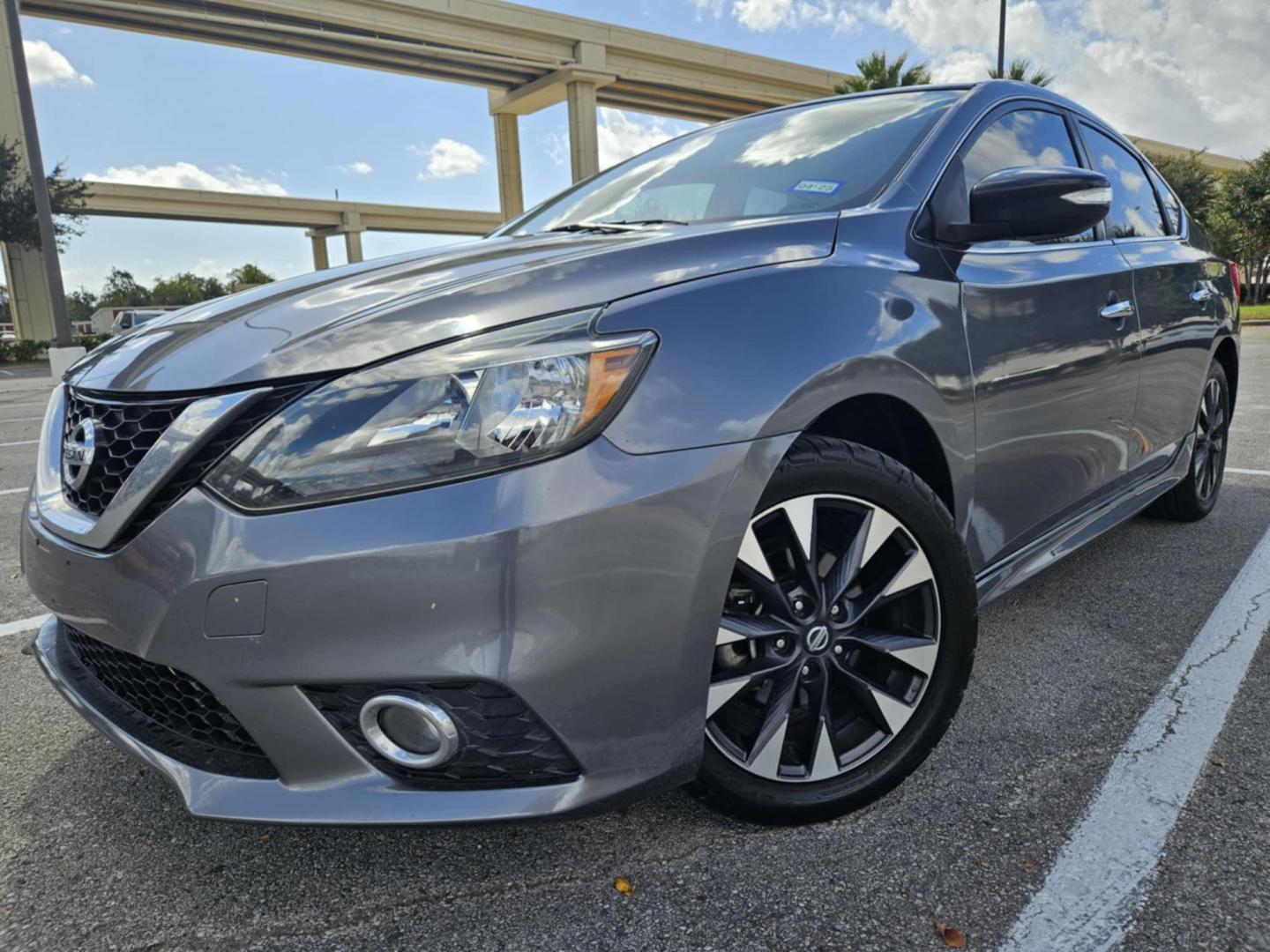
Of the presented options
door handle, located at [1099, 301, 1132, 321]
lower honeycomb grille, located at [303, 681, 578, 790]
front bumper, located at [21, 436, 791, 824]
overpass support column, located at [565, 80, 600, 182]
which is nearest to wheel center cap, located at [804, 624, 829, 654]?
front bumper, located at [21, 436, 791, 824]

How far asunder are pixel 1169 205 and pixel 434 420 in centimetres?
355

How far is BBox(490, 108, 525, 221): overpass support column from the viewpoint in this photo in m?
33.2

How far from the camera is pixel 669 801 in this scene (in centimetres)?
189

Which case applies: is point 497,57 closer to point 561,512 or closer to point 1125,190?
point 1125,190

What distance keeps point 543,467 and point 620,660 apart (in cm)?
34

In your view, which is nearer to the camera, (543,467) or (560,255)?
(543,467)

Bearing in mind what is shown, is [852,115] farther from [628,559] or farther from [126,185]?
[126,185]

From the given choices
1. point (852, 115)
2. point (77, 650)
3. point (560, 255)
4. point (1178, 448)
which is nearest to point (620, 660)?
point (560, 255)

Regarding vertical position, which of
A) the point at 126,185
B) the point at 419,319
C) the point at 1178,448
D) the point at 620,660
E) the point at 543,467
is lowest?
the point at 1178,448

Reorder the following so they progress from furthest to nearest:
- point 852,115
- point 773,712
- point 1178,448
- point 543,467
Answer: point 1178,448 → point 852,115 → point 773,712 → point 543,467

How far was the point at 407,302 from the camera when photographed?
1.56 meters

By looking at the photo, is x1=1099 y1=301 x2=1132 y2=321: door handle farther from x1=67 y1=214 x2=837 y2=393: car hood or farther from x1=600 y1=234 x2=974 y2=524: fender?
x1=67 y1=214 x2=837 y2=393: car hood

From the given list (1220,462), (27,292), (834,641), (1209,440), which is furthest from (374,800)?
(27,292)

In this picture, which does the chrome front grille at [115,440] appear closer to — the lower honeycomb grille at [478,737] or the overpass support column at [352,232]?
the lower honeycomb grille at [478,737]
